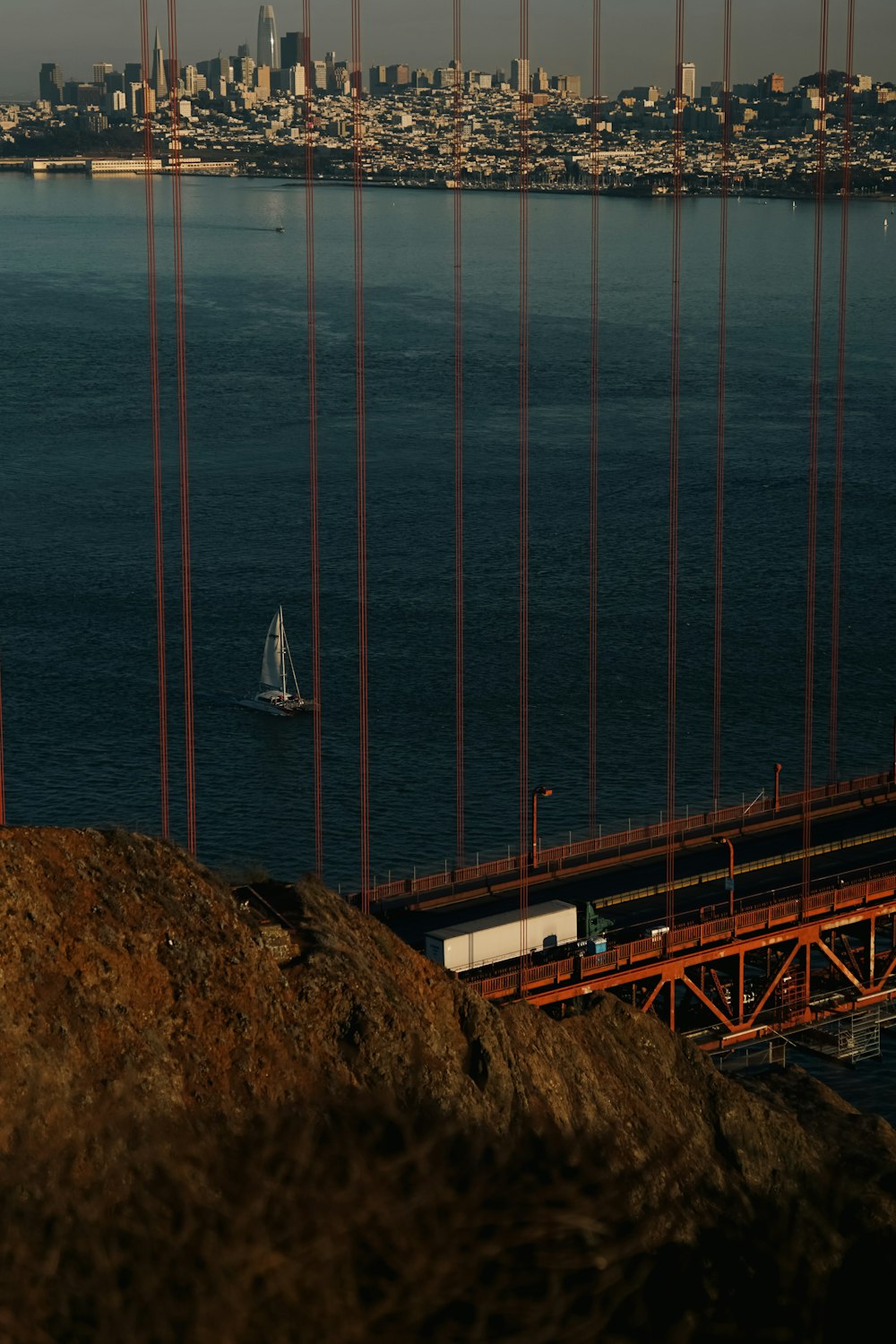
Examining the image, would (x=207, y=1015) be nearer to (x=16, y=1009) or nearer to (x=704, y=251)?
(x=16, y=1009)

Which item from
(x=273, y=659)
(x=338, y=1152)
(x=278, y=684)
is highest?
(x=338, y=1152)

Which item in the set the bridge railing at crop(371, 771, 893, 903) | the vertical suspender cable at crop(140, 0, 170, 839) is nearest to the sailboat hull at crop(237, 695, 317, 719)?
the vertical suspender cable at crop(140, 0, 170, 839)

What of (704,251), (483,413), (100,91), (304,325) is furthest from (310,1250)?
(100,91)

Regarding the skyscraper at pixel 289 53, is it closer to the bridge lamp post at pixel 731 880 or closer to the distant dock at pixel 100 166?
the distant dock at pixel 100 166

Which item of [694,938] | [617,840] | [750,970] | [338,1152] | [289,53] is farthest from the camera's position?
[289,53]

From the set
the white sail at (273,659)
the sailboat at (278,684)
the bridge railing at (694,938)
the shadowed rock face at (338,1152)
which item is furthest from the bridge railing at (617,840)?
the white sail at (273,659)

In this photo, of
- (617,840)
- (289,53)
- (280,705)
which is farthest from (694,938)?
(289,53)

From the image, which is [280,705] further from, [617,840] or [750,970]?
[750,970]
